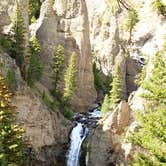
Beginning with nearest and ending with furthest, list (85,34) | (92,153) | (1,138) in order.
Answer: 1. (1,138)
2. (92,153)
3. (85,34)

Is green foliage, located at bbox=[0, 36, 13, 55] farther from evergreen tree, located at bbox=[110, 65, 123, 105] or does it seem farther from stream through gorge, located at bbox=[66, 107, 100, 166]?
evergreen tree, located at bbox=[110, 65, 123, 105]

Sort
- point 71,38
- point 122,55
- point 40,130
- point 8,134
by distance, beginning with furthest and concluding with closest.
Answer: point 122,55
point 71,38
point 40,130
point 8,134

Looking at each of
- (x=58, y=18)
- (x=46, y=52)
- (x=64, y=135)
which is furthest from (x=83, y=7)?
(x=64, y=135)

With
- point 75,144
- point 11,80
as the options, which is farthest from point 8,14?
point 75,144

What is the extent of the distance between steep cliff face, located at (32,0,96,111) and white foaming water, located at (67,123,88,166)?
1029 centimetres

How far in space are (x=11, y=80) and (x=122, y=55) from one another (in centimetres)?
3249

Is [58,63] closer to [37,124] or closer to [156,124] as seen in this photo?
[37,124]

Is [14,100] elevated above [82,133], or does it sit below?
above

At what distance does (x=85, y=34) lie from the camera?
3366 inches

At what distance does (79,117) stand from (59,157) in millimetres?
11091

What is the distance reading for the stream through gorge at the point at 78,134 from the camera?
215 feet

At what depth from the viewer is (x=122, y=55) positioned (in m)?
88.1

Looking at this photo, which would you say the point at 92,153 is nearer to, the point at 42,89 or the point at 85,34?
the point at 42,89

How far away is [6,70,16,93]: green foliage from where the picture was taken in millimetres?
59397
